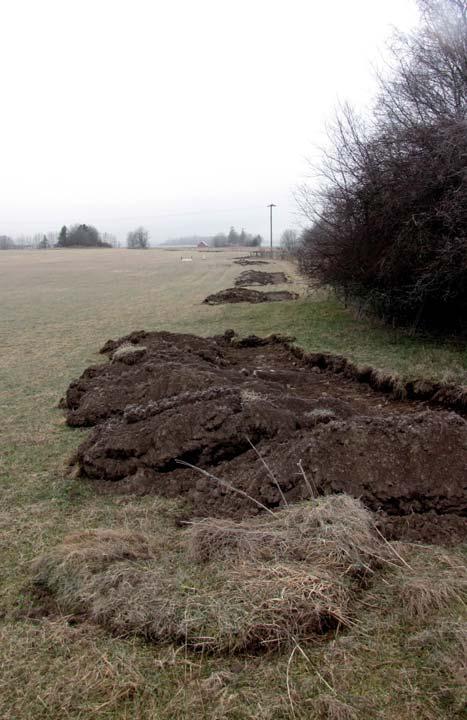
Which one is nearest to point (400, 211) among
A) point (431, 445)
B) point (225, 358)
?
point (225, 358)

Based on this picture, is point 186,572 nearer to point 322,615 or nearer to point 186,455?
point 322,615

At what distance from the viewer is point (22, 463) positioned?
17.4 ft

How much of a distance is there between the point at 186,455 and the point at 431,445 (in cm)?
204

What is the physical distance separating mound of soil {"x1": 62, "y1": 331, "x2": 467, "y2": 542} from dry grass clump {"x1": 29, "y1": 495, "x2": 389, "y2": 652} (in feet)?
1.12

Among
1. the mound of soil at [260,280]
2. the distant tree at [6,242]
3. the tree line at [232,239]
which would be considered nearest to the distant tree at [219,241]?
the tree line at [232,239]

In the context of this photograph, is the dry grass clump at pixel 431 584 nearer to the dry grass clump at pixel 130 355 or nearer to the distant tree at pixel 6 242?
the dry grass clump at pixel 130 355

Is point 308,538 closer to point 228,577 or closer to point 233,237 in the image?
point 228,577

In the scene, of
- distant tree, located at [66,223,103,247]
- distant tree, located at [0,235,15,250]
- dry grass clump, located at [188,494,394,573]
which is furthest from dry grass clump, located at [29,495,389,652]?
distant tree, located at [0,235,15,250]

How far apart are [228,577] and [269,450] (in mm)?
1492

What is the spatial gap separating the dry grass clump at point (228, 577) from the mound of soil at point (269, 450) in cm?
34

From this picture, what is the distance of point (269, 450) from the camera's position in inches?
169

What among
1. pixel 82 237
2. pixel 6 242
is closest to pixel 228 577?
pixel 82 237

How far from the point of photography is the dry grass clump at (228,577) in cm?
259

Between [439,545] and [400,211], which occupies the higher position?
[400,211]
